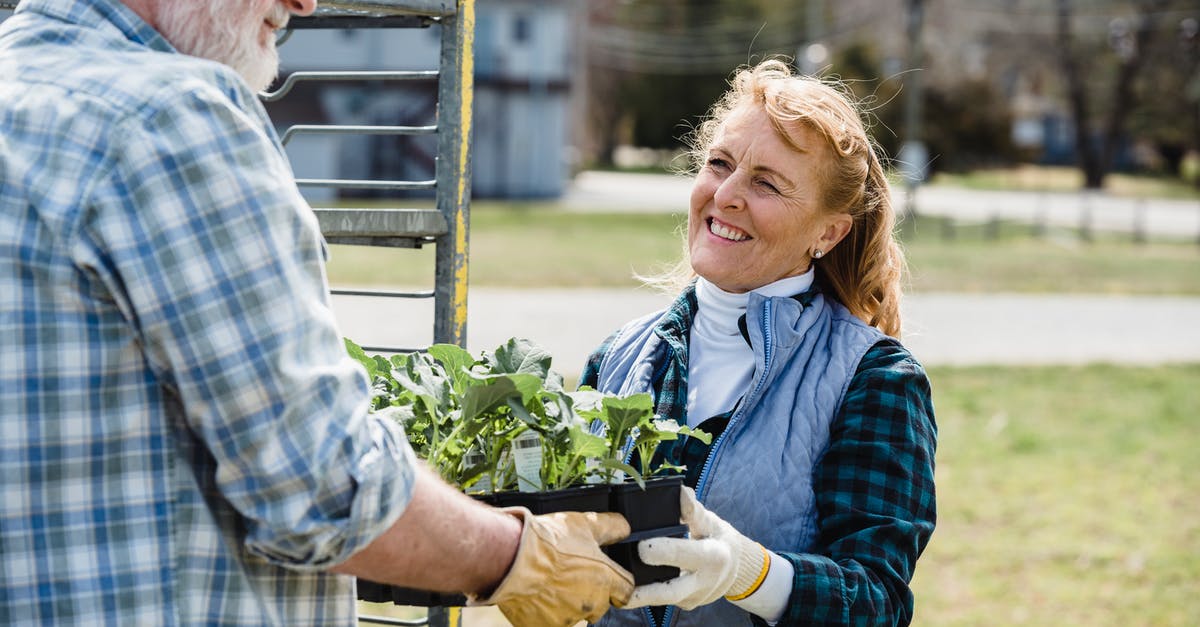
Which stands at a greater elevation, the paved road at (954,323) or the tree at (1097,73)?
the tree at (1097,73)

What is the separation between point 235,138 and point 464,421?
0.68 meters

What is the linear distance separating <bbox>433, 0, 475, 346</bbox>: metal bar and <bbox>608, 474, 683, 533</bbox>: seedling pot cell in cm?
94

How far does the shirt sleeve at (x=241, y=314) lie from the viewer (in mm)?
1370

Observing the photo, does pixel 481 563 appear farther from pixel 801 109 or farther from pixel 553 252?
pixel 553 252

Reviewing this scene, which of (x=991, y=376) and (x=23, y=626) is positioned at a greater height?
(x=23, y=626)

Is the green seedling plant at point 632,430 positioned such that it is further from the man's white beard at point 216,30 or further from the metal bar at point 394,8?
the metal bar at point 394,8

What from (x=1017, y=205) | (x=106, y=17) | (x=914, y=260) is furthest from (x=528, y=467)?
(x=1017, y=205)

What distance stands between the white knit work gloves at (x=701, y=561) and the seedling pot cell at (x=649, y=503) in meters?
0.02

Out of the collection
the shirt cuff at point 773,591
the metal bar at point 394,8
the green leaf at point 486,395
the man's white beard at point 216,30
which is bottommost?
the shirt cuff at point 773,591

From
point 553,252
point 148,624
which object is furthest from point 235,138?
point 553,252

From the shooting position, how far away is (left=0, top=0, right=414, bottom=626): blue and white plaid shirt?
1.38m

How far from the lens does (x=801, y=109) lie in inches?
97.3

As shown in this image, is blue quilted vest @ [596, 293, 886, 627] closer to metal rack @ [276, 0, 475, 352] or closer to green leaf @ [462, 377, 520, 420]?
green leaf @ [462, 377, 520, 420]

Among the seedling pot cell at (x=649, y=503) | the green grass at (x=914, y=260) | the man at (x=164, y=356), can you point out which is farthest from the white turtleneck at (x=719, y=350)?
the green grass at (x=914, y=260)
